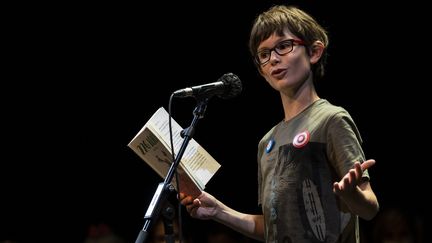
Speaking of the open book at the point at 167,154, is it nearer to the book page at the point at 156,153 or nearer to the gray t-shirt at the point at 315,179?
the book page at the point at 156,153

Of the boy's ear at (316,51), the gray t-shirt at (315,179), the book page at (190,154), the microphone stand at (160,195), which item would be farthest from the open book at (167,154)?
the boy's ear at (316,51)

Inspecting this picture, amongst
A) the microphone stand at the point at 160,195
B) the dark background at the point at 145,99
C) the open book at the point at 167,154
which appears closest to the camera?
the microphone stand at the point at 160,195

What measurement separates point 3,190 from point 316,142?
3495 mm

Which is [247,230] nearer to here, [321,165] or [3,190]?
[321,165]

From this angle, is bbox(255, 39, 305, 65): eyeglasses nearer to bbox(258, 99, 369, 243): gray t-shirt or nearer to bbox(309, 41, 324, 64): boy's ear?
bbox(309, 41, 324, 64): boy's ear

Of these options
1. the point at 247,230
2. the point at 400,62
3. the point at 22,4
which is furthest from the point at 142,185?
the point at 247,230

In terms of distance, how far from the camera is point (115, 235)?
4.18 m

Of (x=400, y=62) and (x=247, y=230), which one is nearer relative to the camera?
(x=247, y=230)

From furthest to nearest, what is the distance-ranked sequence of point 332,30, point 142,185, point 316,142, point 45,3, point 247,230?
point 142,185, point 45,3, point 332,30, point 247,230, point 316,142

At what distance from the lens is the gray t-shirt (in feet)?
5.51

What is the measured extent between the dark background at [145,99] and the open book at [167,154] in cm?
225

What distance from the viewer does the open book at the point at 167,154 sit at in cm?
191

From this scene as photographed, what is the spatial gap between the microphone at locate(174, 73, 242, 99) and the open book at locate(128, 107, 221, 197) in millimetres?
175

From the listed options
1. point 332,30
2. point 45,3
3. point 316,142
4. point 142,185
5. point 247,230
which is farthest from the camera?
point 142,185
